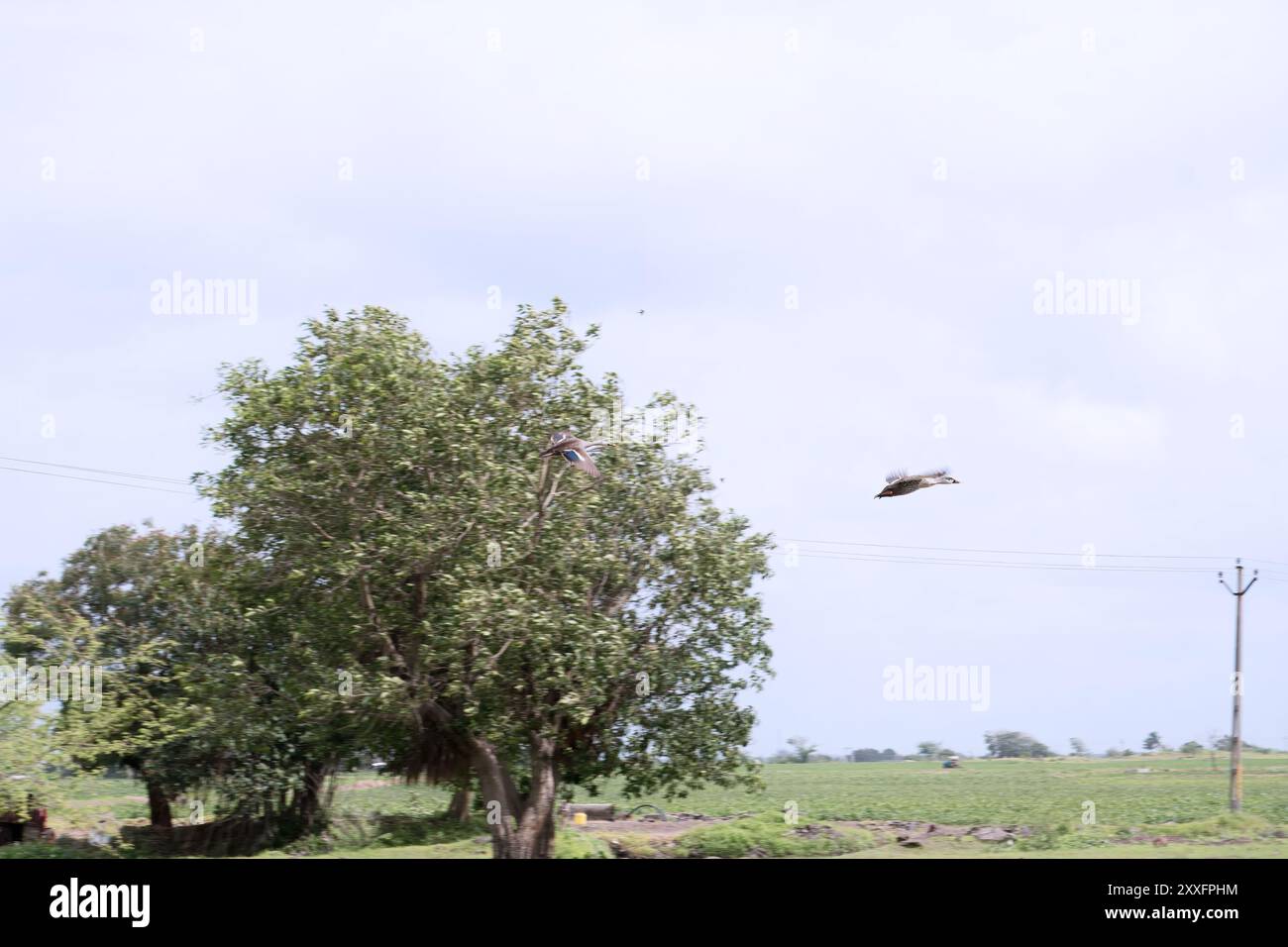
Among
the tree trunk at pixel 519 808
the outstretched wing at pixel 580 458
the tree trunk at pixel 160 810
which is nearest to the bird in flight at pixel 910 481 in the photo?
the outstretched wing at pixel 580 458

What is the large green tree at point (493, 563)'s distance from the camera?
2802 centimetres

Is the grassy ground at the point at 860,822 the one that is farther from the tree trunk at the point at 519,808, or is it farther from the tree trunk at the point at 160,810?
the tree trunk at the point at 519,808

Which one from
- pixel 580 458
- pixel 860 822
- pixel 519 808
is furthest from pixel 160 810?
pixel 580 458

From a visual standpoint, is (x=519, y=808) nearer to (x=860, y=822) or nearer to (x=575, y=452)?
(x=575, y=452)

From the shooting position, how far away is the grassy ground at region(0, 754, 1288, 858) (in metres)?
36.0

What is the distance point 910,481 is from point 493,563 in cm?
980

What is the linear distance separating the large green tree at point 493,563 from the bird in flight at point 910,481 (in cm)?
828

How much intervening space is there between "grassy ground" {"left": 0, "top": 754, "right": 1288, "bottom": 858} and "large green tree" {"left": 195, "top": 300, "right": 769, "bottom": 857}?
3.20 metres

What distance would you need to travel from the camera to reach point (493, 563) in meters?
28.1

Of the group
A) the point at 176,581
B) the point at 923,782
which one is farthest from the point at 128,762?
the point at 923,782

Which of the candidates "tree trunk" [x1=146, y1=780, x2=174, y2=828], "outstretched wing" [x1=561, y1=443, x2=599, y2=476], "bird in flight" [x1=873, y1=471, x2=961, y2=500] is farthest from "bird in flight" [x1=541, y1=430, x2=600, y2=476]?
"tree trunk" [x1=146, y1=780, x2=174, y2=828]
